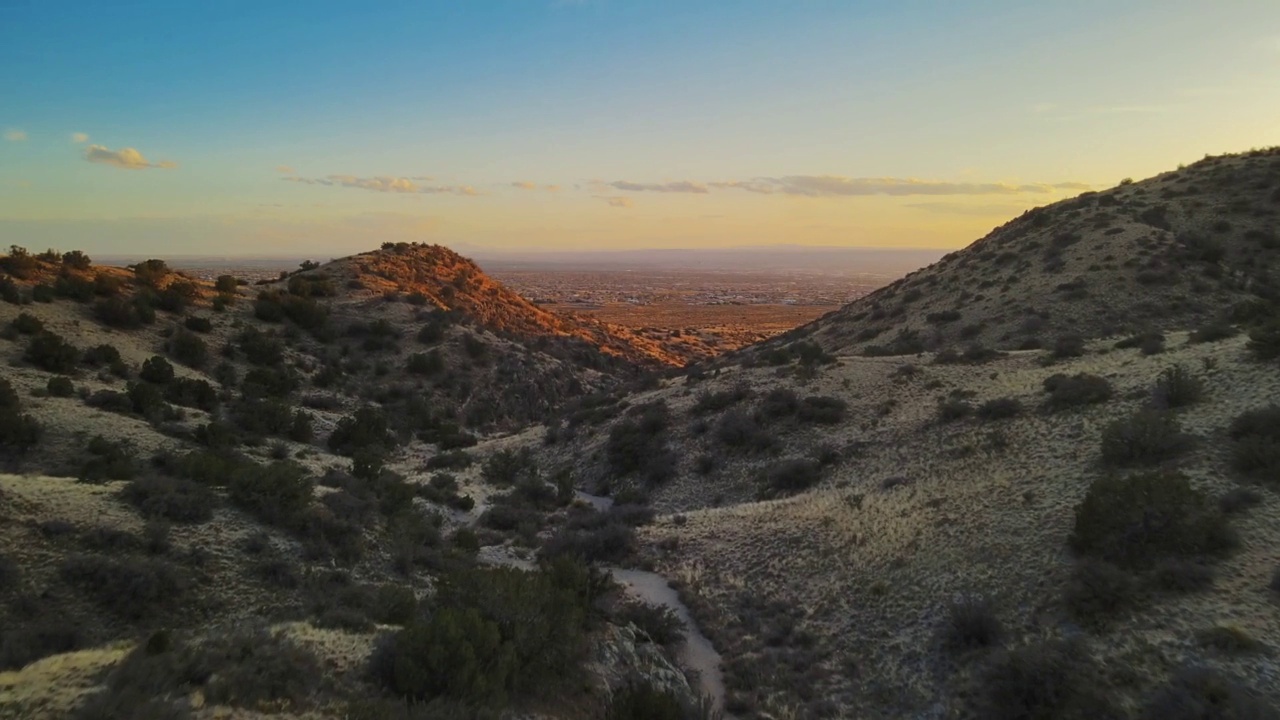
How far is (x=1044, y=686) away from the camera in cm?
882

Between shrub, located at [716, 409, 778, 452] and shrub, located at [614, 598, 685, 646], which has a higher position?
shrub, located at [716, 409, 778, 452]

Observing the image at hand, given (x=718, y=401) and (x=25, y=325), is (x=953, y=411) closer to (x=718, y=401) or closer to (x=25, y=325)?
(x=718, y=401)

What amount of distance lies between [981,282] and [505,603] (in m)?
40.1

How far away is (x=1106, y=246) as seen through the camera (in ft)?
126

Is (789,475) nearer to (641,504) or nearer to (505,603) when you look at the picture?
(641,504)

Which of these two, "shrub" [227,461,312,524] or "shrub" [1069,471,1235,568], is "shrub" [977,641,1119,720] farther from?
"shrub" [227,461,312,524]

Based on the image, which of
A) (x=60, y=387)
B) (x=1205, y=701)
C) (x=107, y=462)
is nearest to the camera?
(x=1205, y=701)

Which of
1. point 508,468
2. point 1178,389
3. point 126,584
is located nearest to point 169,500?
point 126,584

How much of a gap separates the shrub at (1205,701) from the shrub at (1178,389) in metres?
9.81

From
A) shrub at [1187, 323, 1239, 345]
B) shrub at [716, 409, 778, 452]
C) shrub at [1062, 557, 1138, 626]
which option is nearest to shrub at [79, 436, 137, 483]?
shrub at [1062, 557, 1138, 626]

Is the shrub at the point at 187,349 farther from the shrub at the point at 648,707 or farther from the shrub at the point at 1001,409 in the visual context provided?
the shrub at the point at 1001,409

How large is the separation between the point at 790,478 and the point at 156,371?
2251 centimetres

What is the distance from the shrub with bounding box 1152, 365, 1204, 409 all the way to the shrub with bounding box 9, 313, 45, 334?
34700mm

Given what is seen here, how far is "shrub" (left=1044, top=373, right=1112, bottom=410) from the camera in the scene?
1773cm
